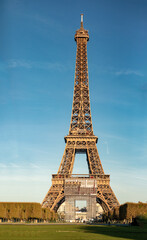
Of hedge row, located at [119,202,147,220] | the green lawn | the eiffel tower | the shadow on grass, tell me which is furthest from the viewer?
the eiffel tower

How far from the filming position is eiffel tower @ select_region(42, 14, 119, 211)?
83950 millimetres

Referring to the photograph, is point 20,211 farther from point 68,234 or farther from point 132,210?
point 68,234

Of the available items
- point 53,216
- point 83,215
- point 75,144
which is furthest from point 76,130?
point 83,215

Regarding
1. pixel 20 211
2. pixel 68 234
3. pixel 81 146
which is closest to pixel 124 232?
pixel 68 234

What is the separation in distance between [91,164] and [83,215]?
362ft

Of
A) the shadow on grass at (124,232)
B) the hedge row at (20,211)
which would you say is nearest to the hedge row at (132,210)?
the hedge row at (20,211)

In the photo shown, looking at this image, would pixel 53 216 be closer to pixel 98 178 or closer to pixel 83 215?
pixel 98 178

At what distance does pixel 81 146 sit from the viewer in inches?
3578

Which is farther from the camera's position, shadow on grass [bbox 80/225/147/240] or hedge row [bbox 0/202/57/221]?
hedge row [bbox 0/202/57/221]

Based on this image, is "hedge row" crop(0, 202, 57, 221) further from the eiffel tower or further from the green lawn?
the green lawn

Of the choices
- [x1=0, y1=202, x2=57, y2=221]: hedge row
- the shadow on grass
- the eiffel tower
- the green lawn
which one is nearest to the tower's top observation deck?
the eiffel tower

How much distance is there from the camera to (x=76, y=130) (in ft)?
307

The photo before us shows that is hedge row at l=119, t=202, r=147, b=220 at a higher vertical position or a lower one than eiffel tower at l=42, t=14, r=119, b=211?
lower

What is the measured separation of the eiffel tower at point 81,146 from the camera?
83.9m
